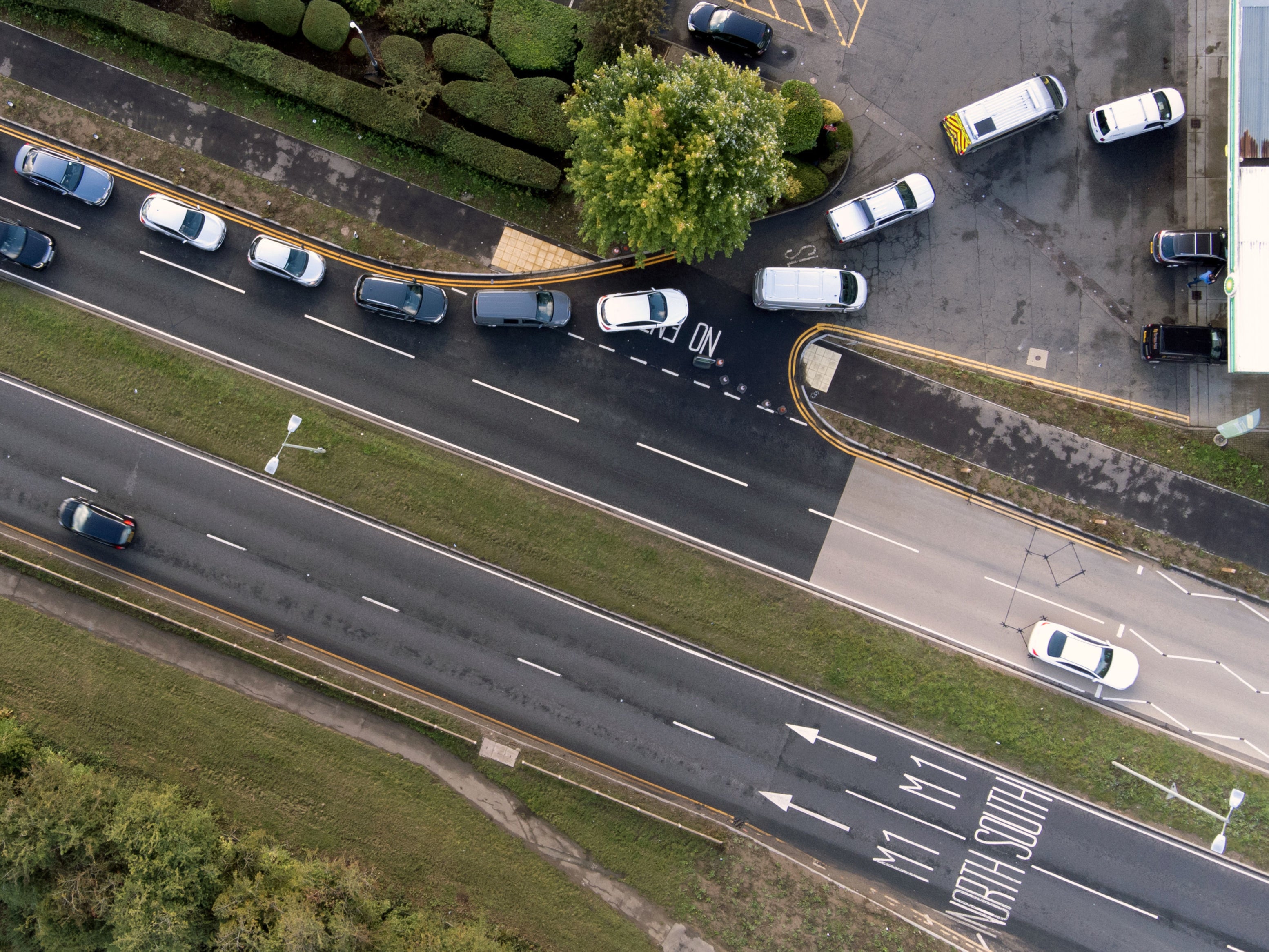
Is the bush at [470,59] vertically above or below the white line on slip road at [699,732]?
above

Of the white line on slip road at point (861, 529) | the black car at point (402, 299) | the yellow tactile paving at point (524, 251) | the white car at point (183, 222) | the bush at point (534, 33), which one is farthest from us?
the yellow tactile paving at point (524, 251)

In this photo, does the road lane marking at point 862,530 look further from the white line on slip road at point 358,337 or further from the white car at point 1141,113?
the white car at point 1141,113

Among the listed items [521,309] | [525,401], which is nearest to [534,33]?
[521,309]

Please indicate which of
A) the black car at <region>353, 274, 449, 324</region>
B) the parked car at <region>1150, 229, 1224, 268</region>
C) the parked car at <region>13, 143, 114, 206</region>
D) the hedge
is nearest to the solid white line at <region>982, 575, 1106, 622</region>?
the parked car at <region>1150, 229, 1224, 268</region>

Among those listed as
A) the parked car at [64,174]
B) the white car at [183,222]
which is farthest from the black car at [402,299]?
the parked car at [64,174]

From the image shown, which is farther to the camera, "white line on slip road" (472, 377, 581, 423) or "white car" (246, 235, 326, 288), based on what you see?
"white line on slip road" (472, 377, 581, 423)

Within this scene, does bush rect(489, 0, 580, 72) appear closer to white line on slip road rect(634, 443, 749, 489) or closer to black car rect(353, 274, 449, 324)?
black car rect(353, 274, 449, 324)
